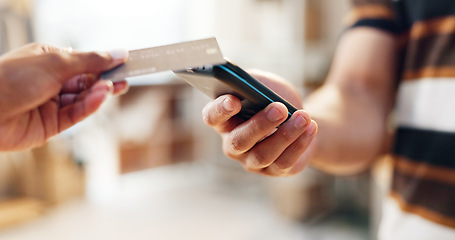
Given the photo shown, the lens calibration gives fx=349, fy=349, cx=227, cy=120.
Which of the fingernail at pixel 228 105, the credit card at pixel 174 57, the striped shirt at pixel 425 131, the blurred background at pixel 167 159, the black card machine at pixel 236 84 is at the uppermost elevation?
the credit card at pixel 174 57

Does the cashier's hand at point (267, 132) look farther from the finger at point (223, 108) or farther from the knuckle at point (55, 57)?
the knuckle at point (55, 57)

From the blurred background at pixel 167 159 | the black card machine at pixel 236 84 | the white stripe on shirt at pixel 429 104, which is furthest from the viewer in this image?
the blurred background at pixel 167 159

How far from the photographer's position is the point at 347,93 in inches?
31.8

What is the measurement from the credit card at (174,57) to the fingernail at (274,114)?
85 millimetres

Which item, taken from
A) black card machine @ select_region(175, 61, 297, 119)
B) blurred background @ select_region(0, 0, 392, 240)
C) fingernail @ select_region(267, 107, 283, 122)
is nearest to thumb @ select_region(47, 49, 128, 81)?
black card machine @ select_region(175, 61, 297, 119)

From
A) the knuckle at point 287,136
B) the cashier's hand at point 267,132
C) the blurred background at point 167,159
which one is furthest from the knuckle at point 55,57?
the blurred background at point 167,159

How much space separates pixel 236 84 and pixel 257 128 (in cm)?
7

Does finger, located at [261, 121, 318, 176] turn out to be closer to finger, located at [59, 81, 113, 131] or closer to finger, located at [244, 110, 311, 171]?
finger, located at [244, 110, 311, 171]

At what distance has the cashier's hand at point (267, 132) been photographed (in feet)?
1.37

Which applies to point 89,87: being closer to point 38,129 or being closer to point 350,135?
point 38,129

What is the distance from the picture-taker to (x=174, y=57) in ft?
1.35

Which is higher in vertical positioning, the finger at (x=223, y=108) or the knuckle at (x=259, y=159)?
the finger at (x=223, y=108)

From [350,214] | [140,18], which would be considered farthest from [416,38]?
[140,18]

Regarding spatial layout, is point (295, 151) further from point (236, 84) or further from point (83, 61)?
point (83, 61)
